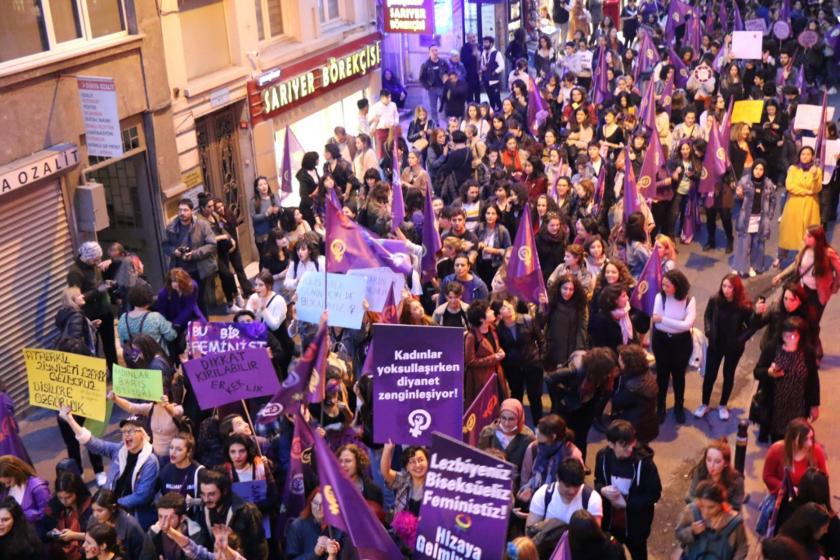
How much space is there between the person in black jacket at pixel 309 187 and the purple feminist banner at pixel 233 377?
663cm

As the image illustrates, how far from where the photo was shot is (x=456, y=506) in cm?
657

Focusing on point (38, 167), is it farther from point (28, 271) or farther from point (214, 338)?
point (214, 338)

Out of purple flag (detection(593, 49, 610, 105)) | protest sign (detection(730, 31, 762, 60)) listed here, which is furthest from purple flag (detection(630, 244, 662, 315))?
protest sign (detection(730, 31, 762, 60))

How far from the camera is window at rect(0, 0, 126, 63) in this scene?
1248 centimetres

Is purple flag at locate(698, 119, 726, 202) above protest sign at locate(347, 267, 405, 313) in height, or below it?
below

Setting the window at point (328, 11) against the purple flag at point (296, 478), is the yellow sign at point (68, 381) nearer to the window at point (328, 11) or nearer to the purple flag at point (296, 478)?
the purple flag at point (296, 478)

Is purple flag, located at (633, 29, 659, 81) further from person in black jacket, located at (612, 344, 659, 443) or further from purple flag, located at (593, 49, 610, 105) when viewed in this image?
person in black jacket, located at (612, 344, 659, 443)

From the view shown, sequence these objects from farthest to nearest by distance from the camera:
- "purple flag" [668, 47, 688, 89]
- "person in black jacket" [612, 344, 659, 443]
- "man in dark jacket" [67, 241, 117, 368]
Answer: "purple flag" [668, 47, 688, 89] < "man in dark jacket" [67, 241, 117, 368] < "person in black jacket" [612, 344, 659, 443]

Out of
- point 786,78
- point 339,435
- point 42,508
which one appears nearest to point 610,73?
point 786,78

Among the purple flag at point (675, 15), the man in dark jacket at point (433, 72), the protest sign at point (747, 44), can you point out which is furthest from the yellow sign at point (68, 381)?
the purple flag at point (675, 15)

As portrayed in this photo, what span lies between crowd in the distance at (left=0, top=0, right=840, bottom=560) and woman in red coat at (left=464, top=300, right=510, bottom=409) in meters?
0.02

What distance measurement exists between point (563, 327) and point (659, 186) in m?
5.11

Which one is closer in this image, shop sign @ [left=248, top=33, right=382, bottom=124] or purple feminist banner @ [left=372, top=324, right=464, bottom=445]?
purple feminist banner @ [left=372, top=324, right=464, bottom=445]

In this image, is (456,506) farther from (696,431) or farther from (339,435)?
(696,431)
